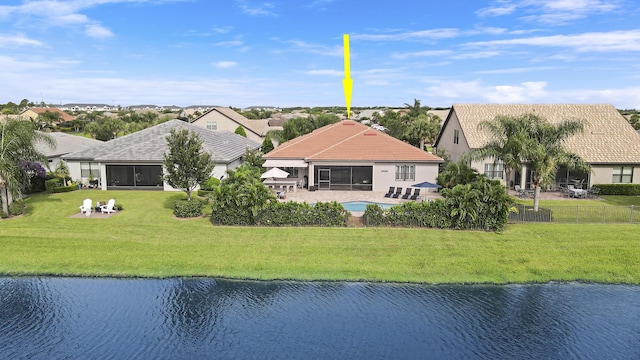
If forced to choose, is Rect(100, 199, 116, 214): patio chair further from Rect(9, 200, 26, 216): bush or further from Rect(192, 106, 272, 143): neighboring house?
Rect(192, 106, 272, 143): neighboring house

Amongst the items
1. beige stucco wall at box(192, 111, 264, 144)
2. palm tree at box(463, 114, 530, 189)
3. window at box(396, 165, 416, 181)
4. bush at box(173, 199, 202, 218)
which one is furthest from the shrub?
beige stucco wall at box(192, 111, 264, 144)

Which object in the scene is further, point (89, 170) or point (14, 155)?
point (89, 170)

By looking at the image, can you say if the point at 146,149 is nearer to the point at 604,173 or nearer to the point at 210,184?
the point at 210,184

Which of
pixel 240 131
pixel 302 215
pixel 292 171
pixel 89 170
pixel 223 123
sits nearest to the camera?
pixel 302 215

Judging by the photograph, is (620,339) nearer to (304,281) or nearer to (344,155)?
(304,281)

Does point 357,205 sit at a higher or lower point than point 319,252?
higher

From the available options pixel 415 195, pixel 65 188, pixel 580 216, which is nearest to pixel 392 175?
pixel 415 195

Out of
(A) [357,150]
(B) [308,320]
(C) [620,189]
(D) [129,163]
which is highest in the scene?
(A) [357,150]
